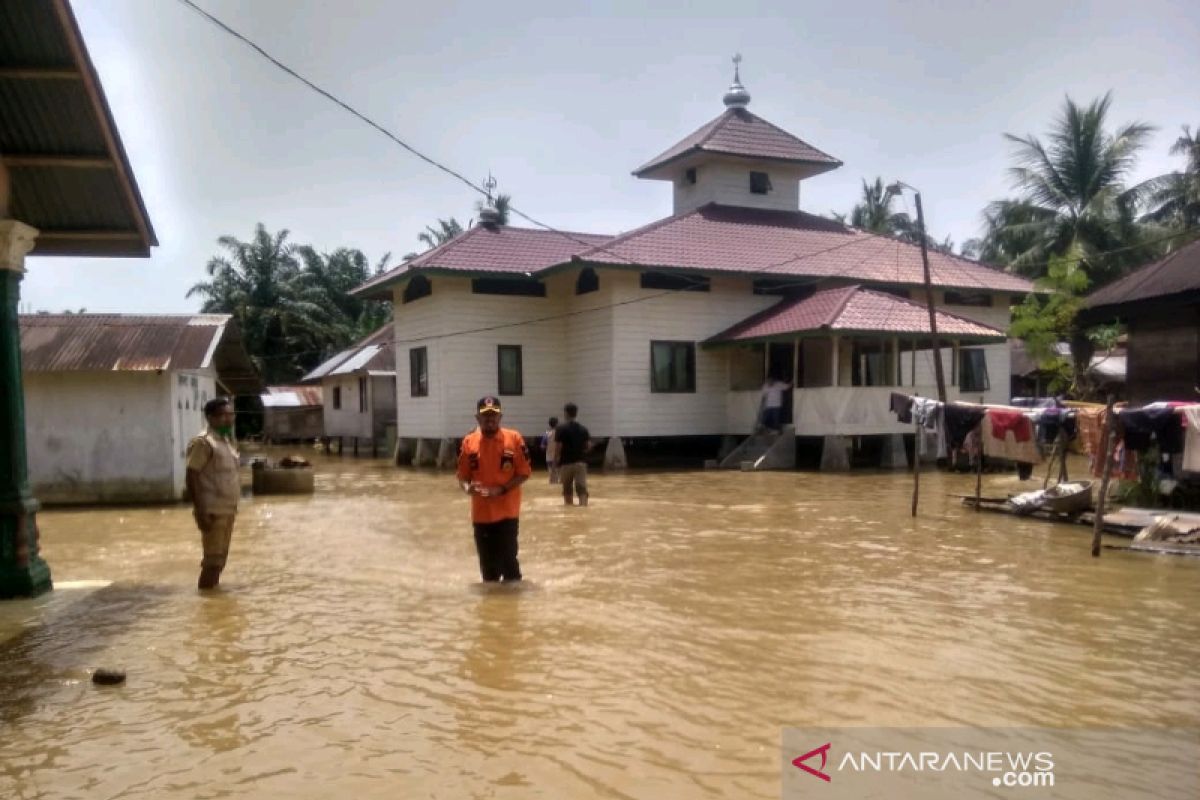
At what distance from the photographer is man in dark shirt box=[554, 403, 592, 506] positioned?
46.4ft

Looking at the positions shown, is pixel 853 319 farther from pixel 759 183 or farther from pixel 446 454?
pixel 446 454

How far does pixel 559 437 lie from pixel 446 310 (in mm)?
10402

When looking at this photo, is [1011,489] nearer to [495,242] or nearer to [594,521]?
[594,521]

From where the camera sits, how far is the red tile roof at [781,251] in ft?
76.4

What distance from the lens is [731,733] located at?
477 cm

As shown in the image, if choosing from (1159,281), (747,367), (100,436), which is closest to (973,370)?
(747,367)

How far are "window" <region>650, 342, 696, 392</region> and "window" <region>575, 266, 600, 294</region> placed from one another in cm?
207

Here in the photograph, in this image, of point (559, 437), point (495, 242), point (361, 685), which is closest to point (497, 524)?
point (361, 685)

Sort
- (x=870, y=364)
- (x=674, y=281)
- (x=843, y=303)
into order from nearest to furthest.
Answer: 1. (x=843, y=303)
2. (x=674, y=281)
3. (x=870, y=364)

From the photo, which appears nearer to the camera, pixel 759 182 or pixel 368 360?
pixel 759 182

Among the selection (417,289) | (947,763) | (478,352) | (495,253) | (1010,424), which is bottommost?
(947,763)

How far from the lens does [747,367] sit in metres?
24.9

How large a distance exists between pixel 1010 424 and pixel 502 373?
13.5 metres

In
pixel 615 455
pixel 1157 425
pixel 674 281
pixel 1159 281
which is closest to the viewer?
pixel 1157 425
